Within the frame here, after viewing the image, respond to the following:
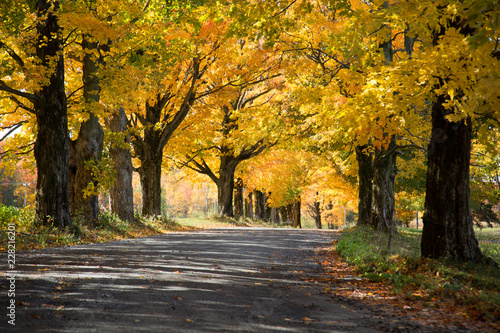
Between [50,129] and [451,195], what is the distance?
32.7ft

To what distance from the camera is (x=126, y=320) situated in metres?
4.16

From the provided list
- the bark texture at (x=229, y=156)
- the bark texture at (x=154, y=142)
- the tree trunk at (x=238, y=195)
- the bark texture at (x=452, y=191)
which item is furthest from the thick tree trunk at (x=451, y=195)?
the tree trunk at (x=238, y=195)

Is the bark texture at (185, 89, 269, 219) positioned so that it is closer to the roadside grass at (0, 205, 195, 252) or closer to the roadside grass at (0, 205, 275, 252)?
the roadside grass at (0, 205, 275, 252)

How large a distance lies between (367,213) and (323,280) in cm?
1131

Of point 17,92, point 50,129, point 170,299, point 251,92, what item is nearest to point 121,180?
point 50,129

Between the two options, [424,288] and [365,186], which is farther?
[365,186]

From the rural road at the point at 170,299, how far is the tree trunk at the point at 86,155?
18.4ft

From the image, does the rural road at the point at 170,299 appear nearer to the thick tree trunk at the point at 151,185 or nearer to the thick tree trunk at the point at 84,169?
the thick tree trunk at the point at 84,169

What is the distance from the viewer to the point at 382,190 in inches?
623

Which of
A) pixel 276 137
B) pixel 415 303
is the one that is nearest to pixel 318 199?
pixel 276 137

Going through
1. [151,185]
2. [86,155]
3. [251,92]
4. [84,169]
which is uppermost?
[251,92]

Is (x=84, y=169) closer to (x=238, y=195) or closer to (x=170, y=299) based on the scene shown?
(x=170, y=299)

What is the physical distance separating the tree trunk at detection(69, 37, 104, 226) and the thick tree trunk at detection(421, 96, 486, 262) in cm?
1048

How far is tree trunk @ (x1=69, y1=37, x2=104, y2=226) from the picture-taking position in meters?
13.9
